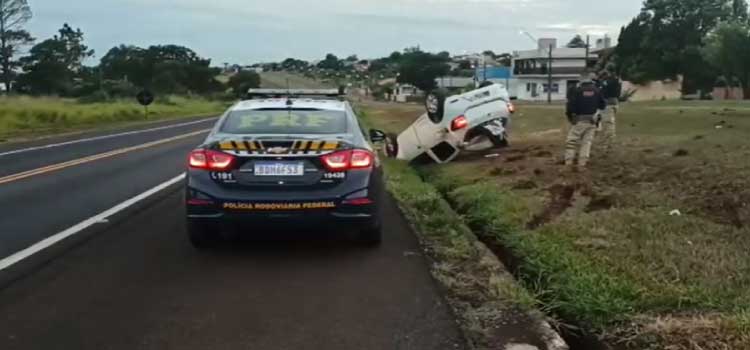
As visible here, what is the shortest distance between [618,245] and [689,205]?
7.00ft

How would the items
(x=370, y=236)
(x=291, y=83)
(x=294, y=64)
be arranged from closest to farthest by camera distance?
(x=370, y=236) < (x=291, y=83) < (x=294, y=64)

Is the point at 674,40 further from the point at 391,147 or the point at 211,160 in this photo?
the point at 211,160

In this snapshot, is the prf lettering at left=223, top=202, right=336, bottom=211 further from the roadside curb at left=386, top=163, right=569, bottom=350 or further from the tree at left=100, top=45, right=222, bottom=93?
the tree at left=100, top=45, right=222, bottom=93

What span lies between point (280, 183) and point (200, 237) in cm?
114

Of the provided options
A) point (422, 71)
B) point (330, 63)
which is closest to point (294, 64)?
point (330, 63)

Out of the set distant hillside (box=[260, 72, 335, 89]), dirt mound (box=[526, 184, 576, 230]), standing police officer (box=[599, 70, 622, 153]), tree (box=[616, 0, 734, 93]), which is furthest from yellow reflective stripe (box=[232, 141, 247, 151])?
tree (box=[616, 0, 734, 93])

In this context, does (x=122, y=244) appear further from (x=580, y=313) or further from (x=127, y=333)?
(x=580, y=313)

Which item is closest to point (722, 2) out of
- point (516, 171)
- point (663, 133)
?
point (663, 133)

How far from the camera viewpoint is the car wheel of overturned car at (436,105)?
15594 mm

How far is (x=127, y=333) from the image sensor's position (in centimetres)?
535

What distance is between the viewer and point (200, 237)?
26.0ft

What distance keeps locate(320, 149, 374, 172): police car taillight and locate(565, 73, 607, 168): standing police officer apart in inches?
267

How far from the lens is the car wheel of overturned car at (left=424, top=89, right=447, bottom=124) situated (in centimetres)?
1559

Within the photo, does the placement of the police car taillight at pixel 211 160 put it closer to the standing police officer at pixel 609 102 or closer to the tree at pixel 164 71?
the standing police officer at pixel 609 102
